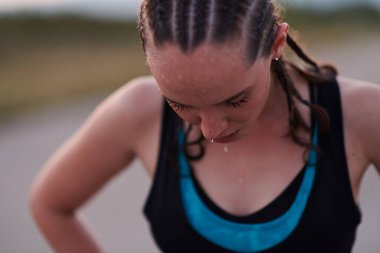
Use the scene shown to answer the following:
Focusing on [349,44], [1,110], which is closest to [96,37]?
[349,44]

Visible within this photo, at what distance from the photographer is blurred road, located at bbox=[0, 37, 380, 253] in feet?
15.8

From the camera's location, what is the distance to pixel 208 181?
2033 millimetres

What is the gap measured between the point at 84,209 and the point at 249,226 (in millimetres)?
3634

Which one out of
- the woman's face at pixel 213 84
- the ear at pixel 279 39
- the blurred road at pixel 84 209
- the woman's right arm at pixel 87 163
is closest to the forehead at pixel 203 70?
the woman's face at pixel 213 84

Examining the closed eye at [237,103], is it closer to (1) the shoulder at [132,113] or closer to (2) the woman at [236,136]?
(2) the woman at [236,136]

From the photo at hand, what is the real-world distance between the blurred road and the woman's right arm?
217 centimetres

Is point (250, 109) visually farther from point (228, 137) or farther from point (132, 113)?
point (132, 113)

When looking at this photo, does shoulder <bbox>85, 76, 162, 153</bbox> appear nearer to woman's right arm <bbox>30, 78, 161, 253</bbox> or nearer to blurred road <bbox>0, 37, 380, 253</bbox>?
woman's right arm <bbox>30, 78, 161, 253</bbox>

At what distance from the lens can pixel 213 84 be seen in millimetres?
1571

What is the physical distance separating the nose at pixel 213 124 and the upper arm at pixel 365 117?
16.5 inches

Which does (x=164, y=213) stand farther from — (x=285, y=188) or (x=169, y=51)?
(x=169, y=51)

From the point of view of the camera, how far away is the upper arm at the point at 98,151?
2.15 meters

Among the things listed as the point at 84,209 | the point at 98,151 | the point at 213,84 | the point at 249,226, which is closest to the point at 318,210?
the point at 249,226

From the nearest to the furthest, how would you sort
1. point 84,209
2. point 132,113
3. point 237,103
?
point 237,103
point 132,113
point 84,209
